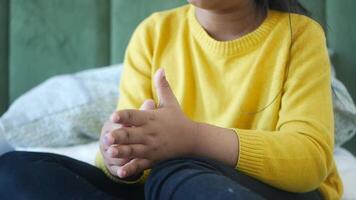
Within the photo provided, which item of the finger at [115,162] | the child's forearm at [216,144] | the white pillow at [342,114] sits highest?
the child's forearm at [216,144]

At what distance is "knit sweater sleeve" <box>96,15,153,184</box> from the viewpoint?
895 mm

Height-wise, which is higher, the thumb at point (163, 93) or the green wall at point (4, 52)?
the thumb at point (163, 93)

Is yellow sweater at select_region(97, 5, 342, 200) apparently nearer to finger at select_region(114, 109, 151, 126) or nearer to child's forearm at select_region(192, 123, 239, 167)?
child's forearm at select_region(192, 123, 239, 167)

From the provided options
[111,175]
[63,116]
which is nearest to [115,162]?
[111,175]

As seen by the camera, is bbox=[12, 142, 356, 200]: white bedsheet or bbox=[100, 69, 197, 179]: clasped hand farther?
bbox=[12, 142, 356, 200]: white bedsheet

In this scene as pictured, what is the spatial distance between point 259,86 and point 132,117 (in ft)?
0.91

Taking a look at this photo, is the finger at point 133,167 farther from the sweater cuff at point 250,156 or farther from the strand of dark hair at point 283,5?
the strand of dark hair at point 283,5

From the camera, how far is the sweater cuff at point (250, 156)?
0.67 metres

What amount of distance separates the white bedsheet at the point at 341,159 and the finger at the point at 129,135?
43cm

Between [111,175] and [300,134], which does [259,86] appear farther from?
[111,175]

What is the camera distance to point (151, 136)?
624mm

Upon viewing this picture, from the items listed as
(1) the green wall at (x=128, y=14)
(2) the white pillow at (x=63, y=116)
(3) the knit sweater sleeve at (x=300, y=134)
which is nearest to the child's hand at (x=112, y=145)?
(3) the knit sweater sleeve at (x=300, y=134)

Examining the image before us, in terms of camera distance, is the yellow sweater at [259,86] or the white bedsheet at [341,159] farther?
the white bedsheet at [341,159]

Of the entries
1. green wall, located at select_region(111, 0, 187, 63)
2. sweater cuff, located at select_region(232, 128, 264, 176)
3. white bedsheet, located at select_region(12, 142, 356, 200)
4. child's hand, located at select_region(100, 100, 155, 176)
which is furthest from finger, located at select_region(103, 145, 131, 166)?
green wall, located at select_region(111, 0, 187, 63)
